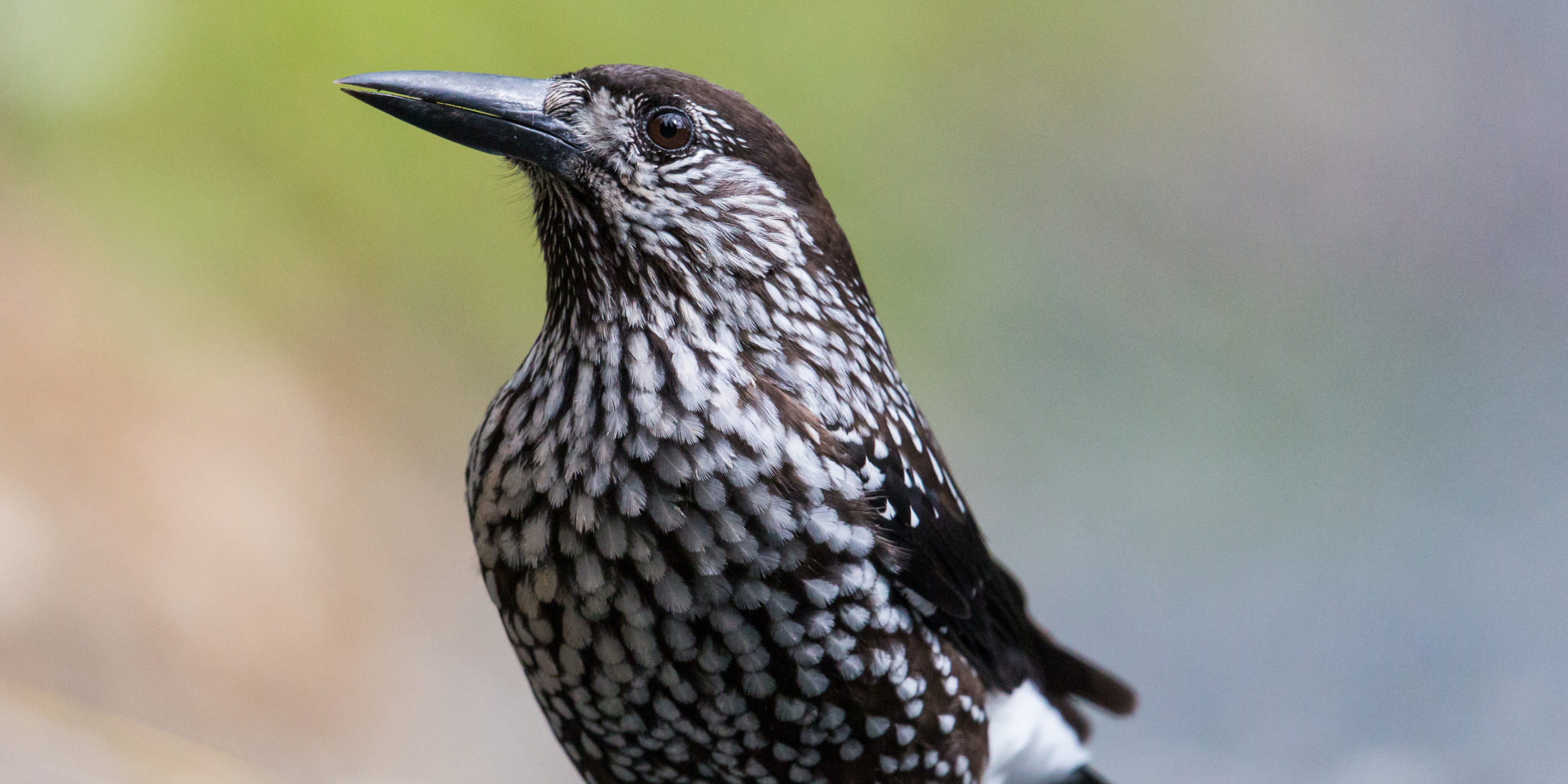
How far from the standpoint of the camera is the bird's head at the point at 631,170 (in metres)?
1.75

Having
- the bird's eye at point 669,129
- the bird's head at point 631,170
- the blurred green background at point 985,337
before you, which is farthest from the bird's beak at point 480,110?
the blurred green background at point 985,337

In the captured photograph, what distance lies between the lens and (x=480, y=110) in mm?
1732

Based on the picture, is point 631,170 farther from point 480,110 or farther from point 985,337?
point 985,337

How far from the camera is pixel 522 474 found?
1804 mm

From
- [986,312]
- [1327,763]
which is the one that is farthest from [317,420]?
[1327,763]

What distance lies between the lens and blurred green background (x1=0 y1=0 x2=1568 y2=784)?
3.25 meters

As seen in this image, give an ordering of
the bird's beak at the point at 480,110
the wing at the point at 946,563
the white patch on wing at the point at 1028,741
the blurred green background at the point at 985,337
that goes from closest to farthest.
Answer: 1. the bird's beak at the point at 480,110
2. the wing at the point at 946,563
3. the white patch on wing at the point at 1028,741
4. the blurred green background at the point at 985,337

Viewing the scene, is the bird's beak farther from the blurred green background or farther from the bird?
the blurred green background

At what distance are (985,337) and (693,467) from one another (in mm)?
1945

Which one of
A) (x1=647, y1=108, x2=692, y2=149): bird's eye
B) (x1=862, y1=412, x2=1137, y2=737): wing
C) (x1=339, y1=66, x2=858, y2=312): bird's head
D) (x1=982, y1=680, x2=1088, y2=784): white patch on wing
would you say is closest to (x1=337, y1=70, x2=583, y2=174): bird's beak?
(x1=339, y1=66, x2=858, y2=312): bird's head

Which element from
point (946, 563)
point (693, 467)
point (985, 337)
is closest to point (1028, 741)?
point (946, 563)

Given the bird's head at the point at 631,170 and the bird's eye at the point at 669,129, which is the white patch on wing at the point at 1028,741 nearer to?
the bird's head at the point at 631,170

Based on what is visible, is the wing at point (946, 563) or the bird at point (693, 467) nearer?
the bird at point (693, 467)

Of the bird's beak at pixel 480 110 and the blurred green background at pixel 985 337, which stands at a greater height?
the blurred green background at pixel 985 337
